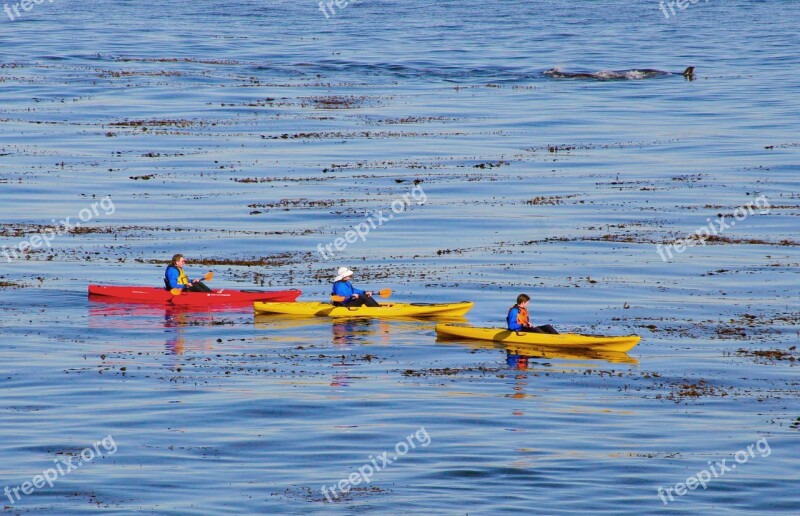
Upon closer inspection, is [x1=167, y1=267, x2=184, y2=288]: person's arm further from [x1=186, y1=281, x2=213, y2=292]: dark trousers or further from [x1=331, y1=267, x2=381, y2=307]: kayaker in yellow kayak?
[x1=331, y1=267, x2=381, y2=307]: kayaker in yellow kayak

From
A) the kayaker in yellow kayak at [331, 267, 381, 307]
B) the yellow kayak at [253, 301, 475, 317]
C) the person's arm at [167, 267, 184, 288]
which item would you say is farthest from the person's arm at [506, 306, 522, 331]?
the person's arm at [167, 267, 184, 288]

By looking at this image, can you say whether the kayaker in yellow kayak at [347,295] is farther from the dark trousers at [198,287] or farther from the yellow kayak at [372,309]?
the dark trousers at [198,287]

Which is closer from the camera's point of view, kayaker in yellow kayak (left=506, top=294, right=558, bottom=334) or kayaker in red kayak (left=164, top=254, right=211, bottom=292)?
kayaker in yellow kayak (left=506, top=294, right=558, bottom=334)

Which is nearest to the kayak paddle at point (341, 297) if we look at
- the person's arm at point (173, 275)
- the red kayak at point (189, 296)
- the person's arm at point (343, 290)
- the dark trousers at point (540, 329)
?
the person's arm at point (343, 290)

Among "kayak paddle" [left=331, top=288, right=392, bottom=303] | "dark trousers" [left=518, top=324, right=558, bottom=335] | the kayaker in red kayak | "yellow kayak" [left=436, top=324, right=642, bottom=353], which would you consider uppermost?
the kayaker in red kayak

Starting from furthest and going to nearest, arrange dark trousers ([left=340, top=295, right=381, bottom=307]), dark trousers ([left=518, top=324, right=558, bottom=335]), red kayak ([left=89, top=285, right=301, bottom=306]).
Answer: red kayak ([left=89, top=285, right=301, bottom=306]), dark trousers ([left=340, top=295, right=381, bottom=307]), dark trousers ([left=518, top=324, right=558, bottom=335])

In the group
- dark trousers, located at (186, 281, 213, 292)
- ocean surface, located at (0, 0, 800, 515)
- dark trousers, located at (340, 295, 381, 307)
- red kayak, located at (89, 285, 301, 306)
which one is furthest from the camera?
dark trousers, located at (186, 281, 213, 292)

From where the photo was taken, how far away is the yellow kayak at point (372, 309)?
4169cm

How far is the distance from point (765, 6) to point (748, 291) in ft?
422

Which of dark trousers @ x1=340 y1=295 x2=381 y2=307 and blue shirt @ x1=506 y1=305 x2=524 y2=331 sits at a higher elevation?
dark trousers @ x1=340 y1=295 x2=381 y2=307

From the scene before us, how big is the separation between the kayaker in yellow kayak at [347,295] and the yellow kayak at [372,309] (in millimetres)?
192

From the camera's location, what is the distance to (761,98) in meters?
102

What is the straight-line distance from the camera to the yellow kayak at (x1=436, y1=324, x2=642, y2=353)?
36750 mm

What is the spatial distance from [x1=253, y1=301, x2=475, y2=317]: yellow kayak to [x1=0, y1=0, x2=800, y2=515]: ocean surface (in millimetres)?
380
